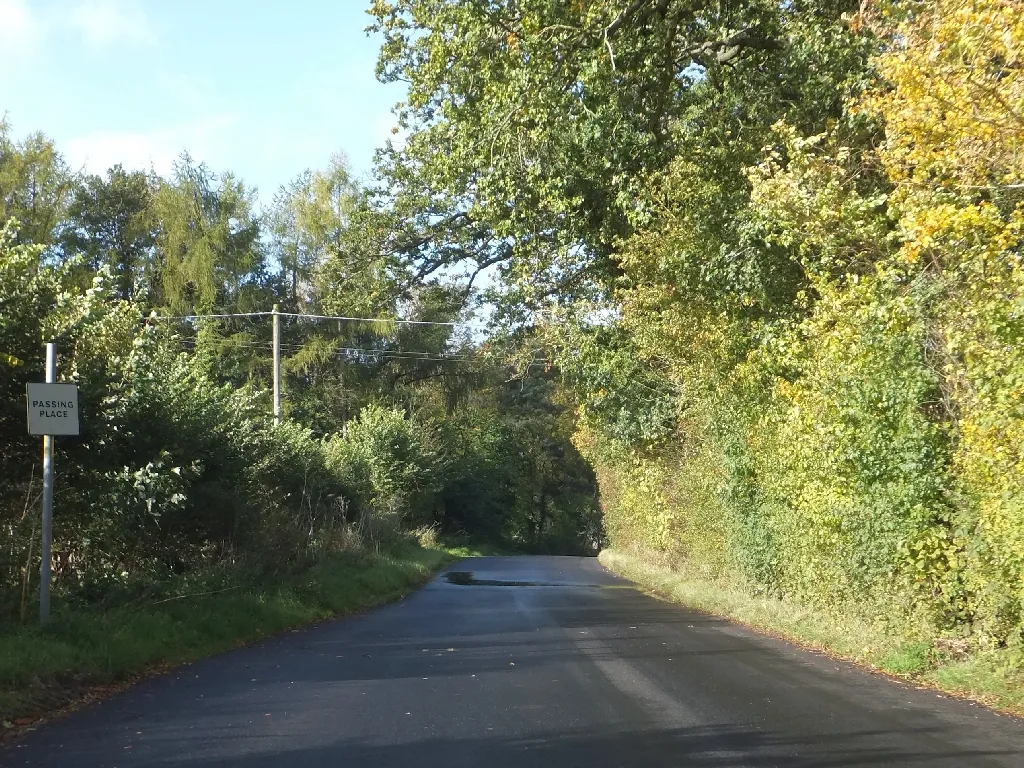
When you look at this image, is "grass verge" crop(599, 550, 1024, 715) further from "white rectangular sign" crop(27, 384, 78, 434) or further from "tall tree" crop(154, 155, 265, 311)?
"tall tree" crop(154, 155, 265, 311)

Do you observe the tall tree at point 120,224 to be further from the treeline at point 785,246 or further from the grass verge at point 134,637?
the grass verge at point 134,637

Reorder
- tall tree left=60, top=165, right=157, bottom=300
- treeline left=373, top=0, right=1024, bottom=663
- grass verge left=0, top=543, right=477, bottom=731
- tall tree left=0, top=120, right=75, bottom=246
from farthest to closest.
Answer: tall tree left=60, top=165, right=157, bottom=300 → tall tree left=0, top=120, right=75, bottom=246 → treeline left=373, top=0, right=1024, bottom=663 → grass verge left=0, top=543, right=477, bottom=731

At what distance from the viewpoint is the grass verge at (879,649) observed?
10.1 m

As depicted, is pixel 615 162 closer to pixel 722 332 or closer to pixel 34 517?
pixel 722 332

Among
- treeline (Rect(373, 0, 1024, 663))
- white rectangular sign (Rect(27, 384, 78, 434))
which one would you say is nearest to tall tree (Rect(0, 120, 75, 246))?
treeline (Rect(373, 0, 1024, 663))

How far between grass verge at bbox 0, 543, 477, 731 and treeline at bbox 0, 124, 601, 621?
24.7 inches

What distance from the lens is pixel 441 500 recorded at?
210 ft

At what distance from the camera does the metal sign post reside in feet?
37.1

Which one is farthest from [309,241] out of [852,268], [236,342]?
[852,268]

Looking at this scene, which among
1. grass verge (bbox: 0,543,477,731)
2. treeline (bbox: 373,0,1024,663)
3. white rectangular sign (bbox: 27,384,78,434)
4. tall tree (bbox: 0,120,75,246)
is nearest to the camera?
grass verge (bbox: 0,543,477,731)

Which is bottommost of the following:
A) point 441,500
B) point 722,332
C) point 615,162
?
point 441,500

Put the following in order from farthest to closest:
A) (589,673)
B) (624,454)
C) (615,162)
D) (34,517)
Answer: (624,454) → (615,162) → (34,517) → (589,673)

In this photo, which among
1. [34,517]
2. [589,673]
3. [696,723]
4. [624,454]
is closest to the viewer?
[696,723]

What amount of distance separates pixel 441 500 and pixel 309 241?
19.3 metres
